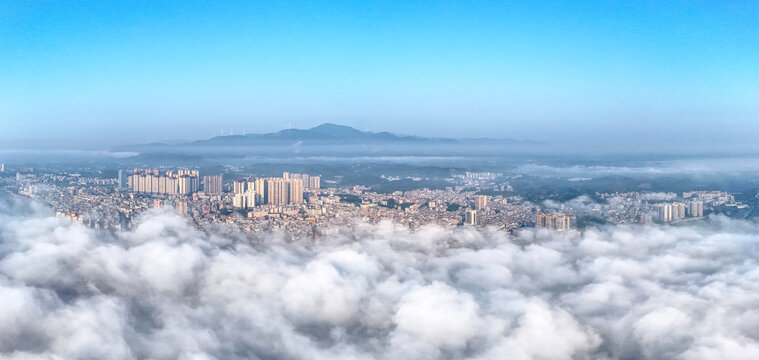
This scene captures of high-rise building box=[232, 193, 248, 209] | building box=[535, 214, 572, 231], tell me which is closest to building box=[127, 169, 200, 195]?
high-rise building box=[232, 193, 248, 209]

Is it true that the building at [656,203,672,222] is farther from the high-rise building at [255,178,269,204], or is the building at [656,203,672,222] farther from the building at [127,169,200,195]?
the building at [127,169,200,195]

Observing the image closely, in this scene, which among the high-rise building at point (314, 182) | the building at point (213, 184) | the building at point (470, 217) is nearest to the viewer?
the building at point (470, 217)

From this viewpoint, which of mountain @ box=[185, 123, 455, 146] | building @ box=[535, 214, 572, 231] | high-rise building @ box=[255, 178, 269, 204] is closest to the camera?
building @ box=[535, 214, 572, 231]

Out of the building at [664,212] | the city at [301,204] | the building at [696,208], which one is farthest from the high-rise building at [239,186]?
the building at [696,208]

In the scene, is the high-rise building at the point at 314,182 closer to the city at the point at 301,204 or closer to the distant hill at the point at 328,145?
the city at the point at 301,204

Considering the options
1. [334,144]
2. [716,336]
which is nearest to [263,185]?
[716,336]

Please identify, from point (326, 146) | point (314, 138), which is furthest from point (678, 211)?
point (314, 138)

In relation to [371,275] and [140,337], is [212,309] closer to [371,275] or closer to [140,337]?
[140,337]
